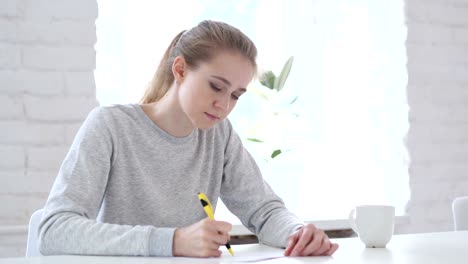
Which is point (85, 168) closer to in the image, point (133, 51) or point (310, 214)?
point (133, 51)

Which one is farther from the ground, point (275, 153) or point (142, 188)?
point (142, 188)

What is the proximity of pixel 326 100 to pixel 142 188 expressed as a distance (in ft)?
5.59

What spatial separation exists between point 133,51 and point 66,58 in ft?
1.89

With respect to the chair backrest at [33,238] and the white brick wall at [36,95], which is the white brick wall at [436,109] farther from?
the chair backrest at [33,238]

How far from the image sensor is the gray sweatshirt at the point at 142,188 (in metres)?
1.20

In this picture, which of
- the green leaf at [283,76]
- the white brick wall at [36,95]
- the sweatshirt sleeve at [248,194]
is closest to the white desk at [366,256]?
the sweatshirt sleeve at [248,194]

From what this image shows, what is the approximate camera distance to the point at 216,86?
1.48 metres

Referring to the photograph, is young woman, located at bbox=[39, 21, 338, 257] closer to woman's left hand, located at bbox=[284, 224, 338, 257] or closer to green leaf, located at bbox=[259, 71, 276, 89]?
woman's left hand, located at bbox=[284, 224, 338, 257]

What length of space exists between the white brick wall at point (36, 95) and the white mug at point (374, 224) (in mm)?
1122

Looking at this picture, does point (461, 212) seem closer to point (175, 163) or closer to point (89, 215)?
point (175, 163)

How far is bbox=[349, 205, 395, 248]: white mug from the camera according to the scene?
1259mm

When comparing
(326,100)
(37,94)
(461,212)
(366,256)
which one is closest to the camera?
(366,256)

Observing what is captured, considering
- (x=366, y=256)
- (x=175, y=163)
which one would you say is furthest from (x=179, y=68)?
(x=366, y=256)

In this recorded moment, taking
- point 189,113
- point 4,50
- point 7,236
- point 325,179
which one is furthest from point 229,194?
point 325,179
